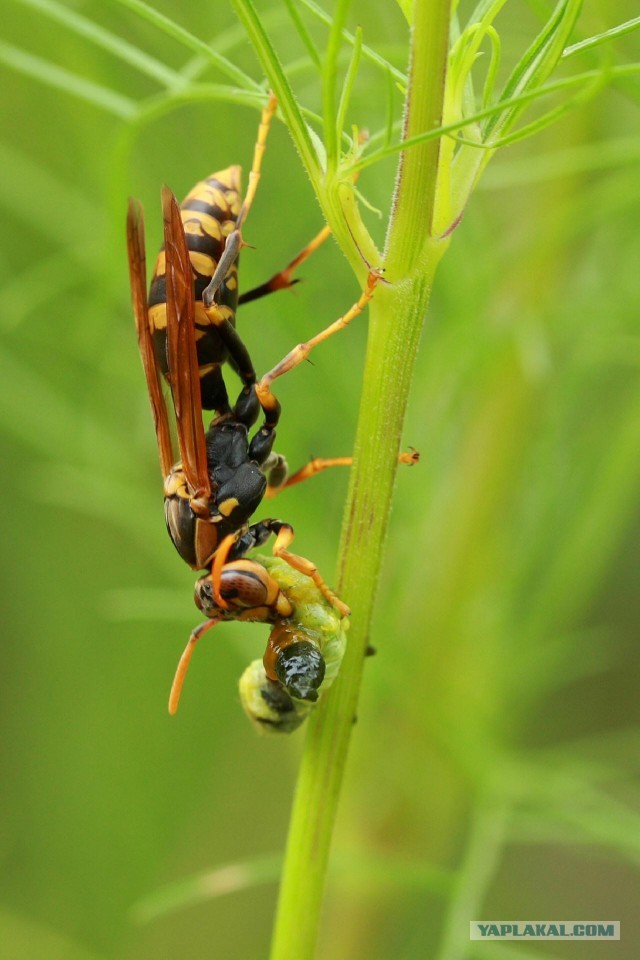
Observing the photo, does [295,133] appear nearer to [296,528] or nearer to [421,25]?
[421,25]

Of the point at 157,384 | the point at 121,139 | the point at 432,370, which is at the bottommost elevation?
the point at 157,384

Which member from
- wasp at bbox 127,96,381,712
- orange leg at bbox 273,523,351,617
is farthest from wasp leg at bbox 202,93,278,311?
orange leg at bbox 273,523,351,617

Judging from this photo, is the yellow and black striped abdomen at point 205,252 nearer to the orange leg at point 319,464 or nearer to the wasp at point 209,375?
the wasp at point 209,375

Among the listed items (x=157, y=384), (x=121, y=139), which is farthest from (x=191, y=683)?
(x=121, y=139)

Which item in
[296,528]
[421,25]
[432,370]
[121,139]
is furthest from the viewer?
[296,528]

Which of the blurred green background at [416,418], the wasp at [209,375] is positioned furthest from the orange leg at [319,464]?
the blurred green background at [416,418]

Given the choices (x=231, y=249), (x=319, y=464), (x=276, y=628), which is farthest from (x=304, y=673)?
(x=231, y=249)

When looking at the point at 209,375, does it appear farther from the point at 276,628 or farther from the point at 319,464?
the point at 276,628
